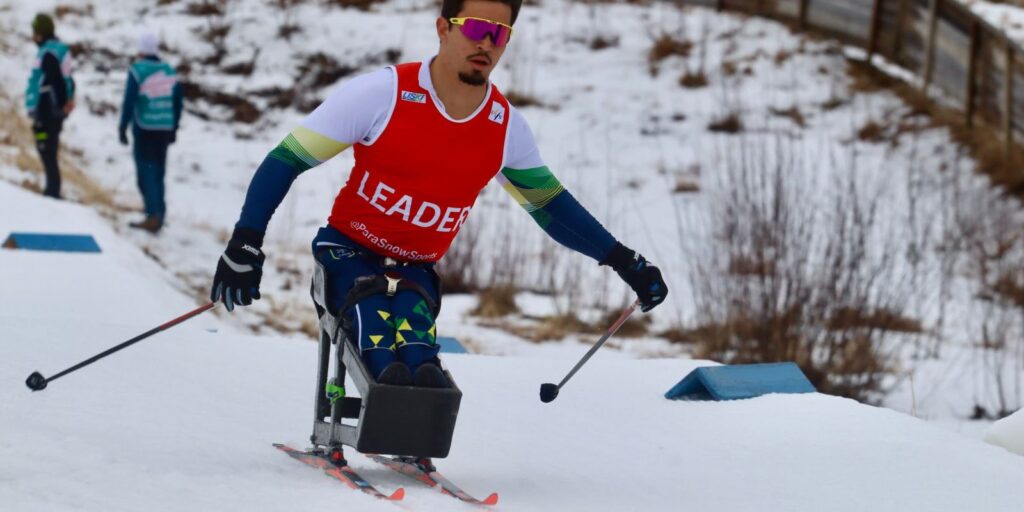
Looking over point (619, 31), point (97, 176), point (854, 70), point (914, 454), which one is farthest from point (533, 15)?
point (914, 454)

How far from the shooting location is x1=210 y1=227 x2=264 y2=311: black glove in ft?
9.93

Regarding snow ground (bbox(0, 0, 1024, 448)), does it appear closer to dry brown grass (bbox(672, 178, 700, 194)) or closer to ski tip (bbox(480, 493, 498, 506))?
→ dry brown grass (bbox(672, 178, 700, 194))

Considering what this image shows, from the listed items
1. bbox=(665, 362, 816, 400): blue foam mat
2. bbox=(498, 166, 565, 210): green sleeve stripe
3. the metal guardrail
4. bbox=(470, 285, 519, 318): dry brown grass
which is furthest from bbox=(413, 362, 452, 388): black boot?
the metal guardrail

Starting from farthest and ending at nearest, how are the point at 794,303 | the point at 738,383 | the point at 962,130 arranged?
the point at 962,130 → the point at 794,303 → the point at 738,383

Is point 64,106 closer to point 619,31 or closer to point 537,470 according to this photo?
point 537,470

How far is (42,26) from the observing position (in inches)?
347

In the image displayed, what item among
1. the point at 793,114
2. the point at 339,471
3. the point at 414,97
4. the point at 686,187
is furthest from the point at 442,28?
the point at 793,114

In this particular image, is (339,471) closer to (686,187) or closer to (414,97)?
(414,97)

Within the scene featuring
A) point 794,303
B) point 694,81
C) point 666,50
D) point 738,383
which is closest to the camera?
point 738,383

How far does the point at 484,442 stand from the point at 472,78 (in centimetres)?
126

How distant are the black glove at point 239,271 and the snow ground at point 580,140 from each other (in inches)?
174

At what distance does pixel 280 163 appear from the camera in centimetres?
318

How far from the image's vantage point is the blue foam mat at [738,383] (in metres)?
4.47

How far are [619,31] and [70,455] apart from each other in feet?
43.7
